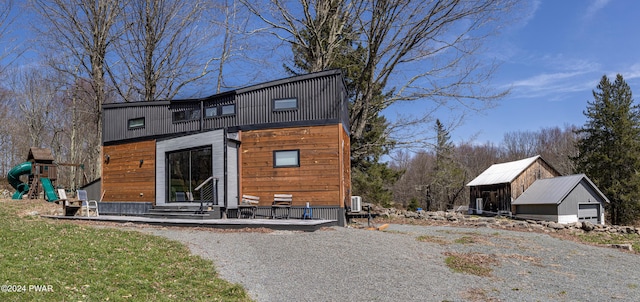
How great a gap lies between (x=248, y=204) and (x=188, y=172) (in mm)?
2430

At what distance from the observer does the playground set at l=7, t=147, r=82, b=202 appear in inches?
933

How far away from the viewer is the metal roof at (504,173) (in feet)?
106

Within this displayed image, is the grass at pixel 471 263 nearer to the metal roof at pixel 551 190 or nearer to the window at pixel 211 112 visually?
the window at pixel 211 112

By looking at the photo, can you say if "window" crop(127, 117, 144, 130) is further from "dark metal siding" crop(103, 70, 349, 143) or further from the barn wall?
the barn wall

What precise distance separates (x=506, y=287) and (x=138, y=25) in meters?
24.0

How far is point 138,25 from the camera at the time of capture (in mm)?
24875

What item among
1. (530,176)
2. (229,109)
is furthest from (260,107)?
(530,176)

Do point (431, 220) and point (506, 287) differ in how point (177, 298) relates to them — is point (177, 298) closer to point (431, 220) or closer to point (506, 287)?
point (506, 287)

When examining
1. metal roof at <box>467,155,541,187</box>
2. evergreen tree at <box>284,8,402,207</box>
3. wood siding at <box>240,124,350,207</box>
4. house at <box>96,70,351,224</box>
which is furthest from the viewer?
metal roof at <box>467,155,541,187</box>

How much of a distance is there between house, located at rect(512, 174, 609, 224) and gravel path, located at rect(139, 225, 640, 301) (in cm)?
1738

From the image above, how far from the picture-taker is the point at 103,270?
6242 millimetres

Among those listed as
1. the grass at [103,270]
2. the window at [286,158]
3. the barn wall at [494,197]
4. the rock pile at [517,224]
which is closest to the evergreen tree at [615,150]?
the barn wall at [494,197]

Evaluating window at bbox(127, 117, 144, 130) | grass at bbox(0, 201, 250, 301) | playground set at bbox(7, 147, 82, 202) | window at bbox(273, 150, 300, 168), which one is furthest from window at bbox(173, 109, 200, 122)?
playground set at bbox(7, 147, 82, 202)

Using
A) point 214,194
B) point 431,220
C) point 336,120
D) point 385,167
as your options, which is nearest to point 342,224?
point 336,120
